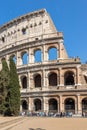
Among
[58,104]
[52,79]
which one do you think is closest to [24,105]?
[52,79]

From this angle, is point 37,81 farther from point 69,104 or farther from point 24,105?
point 69,104

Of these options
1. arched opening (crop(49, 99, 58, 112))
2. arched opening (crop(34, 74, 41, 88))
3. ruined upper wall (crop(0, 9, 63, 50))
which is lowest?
arched opening (crop(49, 99, 58, 112))

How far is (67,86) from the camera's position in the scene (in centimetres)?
4806

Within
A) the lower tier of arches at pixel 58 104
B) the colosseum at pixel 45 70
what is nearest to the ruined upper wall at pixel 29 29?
the colosseum at pixel 45 70

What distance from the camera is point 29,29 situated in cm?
5450

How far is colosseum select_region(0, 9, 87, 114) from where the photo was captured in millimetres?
47844

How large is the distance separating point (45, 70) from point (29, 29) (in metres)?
8.84

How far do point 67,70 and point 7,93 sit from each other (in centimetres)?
1164

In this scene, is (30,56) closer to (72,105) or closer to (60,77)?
(60,77)

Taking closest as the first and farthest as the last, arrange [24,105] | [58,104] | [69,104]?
[58,104], [69,104], [24,105]

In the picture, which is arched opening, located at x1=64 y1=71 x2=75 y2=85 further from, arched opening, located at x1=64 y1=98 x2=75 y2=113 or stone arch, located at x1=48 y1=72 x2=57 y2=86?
arched opening, located at x1=64 y1=98 x2=75 y2=113

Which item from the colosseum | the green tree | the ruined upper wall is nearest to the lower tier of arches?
the colosseum

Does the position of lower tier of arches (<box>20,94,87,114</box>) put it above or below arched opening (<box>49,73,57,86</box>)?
below

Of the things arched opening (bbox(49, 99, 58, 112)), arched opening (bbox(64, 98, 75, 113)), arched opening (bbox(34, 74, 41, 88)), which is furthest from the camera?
arched opening (bbox(34, 74, 41, 88))
